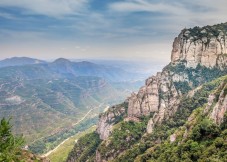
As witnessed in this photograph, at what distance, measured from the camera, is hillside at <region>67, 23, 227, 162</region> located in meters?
77.8

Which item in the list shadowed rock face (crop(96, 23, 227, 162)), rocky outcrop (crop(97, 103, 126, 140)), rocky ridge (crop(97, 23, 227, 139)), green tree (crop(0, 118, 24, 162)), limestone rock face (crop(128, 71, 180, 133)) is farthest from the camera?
rocky outcrop (crop(97, 103, 126, 140))

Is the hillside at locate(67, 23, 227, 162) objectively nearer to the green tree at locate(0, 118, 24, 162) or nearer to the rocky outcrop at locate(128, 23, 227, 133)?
the rocky outcrop at locate(128, 23, 227, 133)

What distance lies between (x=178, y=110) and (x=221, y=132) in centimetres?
6786

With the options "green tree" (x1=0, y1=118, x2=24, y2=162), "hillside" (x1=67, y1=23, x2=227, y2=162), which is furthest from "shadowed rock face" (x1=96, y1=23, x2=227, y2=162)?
"green tree" (x1=0, y1=118, x2=24, y2=162)

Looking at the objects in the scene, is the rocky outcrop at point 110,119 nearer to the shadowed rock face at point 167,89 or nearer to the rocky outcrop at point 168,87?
the shadowed rock face at point 167,89

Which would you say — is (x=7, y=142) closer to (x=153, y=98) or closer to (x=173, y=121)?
(x=173, y=121)

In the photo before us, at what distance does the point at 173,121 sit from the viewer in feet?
450

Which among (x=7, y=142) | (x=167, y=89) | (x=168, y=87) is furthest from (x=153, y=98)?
(x=7, y=142)

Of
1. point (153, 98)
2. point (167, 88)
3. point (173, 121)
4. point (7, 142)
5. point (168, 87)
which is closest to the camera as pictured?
point (7, 142)

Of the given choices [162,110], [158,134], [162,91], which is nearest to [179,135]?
[158,134]

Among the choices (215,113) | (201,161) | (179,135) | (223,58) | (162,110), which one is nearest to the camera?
(201,161)

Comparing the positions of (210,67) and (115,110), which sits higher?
(210,67)

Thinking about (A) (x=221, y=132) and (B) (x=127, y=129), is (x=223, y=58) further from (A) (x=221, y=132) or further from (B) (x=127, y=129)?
(A) (x=221, y=132)

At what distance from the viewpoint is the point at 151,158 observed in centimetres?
10406
